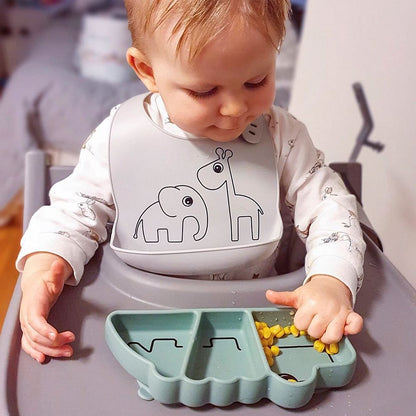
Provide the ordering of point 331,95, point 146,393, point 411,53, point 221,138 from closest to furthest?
point 146,393
point 221,138
point 411,53
point 331,95

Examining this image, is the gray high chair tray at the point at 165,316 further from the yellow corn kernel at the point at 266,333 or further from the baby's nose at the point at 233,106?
the baby's nose at the point at 233,106

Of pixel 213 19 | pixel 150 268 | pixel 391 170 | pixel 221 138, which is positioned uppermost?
pixel 213 19

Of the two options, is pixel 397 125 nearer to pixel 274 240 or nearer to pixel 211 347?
pixel 274 240

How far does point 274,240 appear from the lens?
1.98 ft

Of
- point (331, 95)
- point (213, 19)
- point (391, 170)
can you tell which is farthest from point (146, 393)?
point (331, 95)

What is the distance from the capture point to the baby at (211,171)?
488 mm

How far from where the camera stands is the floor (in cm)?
141

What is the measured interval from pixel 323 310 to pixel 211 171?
0.19 metres

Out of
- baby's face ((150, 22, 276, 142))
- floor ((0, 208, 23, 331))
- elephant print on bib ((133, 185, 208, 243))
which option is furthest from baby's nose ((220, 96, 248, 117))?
floor ((0, 208, 23, 331))

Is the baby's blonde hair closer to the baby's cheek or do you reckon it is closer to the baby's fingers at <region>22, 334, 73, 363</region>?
the baby's cheek

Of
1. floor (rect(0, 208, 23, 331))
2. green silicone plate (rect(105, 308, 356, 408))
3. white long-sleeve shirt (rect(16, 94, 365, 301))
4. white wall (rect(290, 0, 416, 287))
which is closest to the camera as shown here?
green silicone plate (rect(105, 308, 356, 408))

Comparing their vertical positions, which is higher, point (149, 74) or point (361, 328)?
point (149, 74)

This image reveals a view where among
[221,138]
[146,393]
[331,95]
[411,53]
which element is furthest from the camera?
[331,95]

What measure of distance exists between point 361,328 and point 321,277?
59 mm
